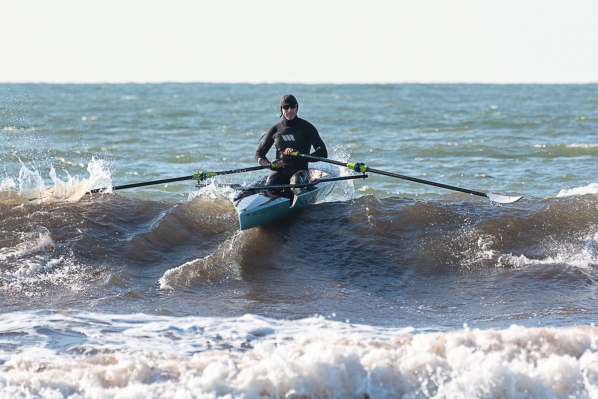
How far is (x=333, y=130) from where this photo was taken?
24531 millimetres

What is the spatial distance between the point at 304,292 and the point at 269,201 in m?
2.22

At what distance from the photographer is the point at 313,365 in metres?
4.99

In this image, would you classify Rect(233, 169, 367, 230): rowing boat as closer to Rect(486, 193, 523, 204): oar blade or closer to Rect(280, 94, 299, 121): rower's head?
Rect(280, 94, 299, 121): rower's head

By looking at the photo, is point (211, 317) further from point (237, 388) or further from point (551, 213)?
point (551, 213)

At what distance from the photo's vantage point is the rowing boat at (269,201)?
8961mm

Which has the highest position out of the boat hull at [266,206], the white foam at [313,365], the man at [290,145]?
the man at [290,145]

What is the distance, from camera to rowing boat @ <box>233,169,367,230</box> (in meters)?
8.96

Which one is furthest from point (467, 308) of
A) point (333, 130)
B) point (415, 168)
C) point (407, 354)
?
point (333, 130)

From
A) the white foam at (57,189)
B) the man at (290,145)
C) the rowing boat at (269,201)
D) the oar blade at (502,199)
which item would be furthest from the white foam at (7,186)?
the oar blade at (502,199)

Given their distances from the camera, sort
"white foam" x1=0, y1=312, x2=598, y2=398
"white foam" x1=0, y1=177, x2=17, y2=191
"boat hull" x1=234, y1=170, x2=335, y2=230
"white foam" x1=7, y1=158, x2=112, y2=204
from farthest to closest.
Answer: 1. "white foam" x1=0, y1=177, x2=17, y2=191
2. "white foam" x1=7, y1=158, x2=112, y2=204
3. "boat hull" x1=234, y1=170, x2=335, y2=230
4. "white foam" x1=0, y1=312, x2=598, y2=398

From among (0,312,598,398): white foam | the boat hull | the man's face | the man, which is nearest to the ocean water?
(0,312,598,398): white foam

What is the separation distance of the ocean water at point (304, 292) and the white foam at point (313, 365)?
0.01 meters

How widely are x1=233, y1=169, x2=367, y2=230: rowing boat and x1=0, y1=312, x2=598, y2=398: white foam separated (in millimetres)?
3261

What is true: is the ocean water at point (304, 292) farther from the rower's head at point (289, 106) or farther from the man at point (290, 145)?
the rower's head at point (289, 106)
